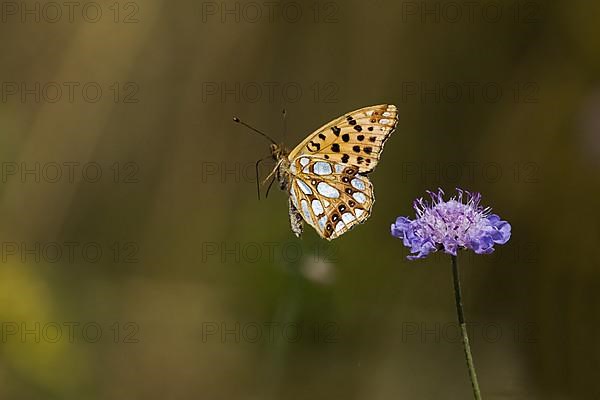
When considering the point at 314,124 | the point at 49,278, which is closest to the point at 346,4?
the point at 314,124

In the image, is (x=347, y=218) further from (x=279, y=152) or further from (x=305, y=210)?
(x=279, y=152)

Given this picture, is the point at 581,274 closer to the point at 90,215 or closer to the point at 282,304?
the point at 282,304

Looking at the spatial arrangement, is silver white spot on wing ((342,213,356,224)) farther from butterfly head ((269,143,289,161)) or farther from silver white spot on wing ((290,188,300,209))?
butterfly head ((269,143,289,161))

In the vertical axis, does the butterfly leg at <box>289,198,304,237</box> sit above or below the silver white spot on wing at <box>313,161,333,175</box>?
below

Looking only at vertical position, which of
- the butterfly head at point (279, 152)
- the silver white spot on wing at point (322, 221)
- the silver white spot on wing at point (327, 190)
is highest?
the butterfly head at point (279, 152)

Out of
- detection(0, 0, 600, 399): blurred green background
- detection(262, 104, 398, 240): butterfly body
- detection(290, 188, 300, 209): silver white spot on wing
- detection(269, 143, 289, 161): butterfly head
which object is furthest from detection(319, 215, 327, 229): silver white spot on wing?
detection(0, 0, 600, 399): blurred green background

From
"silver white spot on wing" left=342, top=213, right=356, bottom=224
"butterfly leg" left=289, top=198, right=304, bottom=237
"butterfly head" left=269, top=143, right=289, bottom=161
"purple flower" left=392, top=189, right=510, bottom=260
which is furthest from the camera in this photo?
"butterfly head" left=269, top=143, right=289, bottom=161

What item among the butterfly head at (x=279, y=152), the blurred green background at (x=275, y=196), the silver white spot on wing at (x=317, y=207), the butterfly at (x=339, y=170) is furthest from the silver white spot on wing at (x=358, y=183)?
→ the blurred green background at (x=275, y=196)

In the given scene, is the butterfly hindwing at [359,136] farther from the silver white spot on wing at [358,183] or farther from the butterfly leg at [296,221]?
the butterfly leg at [296,221]
